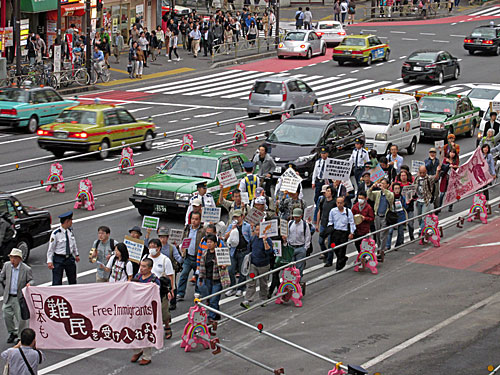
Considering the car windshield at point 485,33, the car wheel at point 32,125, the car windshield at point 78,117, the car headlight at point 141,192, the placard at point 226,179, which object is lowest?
the car wheel at point 32,125

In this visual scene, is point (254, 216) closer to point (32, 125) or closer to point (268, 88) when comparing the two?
point (32, 125)

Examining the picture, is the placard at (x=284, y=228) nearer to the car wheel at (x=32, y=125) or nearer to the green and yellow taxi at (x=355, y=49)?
the car wheel at (x=32, y=125)

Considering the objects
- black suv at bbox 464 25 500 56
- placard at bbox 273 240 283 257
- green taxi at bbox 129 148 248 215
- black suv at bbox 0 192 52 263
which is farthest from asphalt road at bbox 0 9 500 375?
black suv at bbox 464 25 500 56

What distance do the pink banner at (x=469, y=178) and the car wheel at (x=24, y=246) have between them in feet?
33.2

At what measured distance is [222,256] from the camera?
14562 millimetres

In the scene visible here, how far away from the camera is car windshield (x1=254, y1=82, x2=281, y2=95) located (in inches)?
1404

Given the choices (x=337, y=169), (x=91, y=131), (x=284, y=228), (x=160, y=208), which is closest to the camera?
(x=284, y=228)

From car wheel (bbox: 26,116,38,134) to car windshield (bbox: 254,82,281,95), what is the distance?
8.39 metres

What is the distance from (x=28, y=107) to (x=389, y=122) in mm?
12667

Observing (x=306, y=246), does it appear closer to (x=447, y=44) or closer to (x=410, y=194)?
(x=410, y=194)

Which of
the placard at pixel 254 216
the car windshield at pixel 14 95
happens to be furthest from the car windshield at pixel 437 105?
the placard at pixel 254 216

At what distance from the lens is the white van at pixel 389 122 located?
1145 inches

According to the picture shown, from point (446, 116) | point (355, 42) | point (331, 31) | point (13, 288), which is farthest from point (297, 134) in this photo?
point (331, 31)

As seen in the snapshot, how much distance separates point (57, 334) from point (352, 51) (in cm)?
3851
